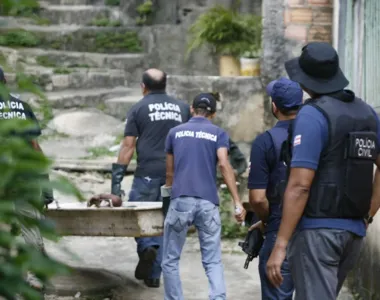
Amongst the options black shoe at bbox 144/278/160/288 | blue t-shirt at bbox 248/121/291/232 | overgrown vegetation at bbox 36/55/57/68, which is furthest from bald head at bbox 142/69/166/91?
overgrown vegetation at bbox 36/55/57/68

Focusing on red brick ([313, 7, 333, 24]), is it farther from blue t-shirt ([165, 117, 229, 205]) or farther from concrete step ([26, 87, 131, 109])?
concrete step ([26, 87, 131, 109])

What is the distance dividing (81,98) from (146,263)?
671 centimetres

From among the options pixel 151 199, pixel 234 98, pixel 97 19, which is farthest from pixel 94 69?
pixel 151 199

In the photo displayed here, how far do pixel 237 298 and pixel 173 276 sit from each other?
3.81 feet

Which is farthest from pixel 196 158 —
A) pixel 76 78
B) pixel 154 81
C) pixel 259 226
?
pixel 76 78

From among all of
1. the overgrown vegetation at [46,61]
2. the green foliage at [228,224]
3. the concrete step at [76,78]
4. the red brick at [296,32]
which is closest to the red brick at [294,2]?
the red brick at [296,32]

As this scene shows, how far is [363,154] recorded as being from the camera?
4512mm

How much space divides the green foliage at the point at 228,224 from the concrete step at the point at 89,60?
624 centimetres

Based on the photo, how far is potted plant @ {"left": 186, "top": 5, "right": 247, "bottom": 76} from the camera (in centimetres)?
1156

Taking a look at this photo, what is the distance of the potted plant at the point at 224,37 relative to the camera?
11.6 metres

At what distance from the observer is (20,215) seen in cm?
228

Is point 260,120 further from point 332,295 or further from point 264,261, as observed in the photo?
point 332,295

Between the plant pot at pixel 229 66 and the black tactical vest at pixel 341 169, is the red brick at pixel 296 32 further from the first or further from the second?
the black tactical vest at pixel 341 169

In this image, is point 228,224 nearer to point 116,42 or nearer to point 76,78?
A: point 76,78
